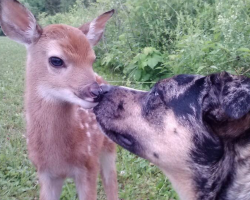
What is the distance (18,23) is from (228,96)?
8.65 ft

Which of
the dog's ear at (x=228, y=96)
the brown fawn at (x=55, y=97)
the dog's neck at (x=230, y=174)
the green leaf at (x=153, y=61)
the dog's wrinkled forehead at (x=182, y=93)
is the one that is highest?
the dog's ear at (x=228, y=96)

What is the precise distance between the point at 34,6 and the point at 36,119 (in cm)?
4244

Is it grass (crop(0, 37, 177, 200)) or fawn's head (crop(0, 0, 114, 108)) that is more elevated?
fawn's head (crop(0, 0, 114, 108))

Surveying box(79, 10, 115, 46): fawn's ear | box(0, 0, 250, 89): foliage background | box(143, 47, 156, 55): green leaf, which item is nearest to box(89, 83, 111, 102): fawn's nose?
box(79, 10, 115, 46): fawn's ear

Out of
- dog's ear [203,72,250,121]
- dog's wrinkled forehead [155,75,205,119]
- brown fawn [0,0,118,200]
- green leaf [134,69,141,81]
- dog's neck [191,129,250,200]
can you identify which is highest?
dog's ear [203,72,250,121]

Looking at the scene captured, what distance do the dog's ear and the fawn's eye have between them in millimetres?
1689

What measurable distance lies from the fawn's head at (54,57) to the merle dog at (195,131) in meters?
0.60

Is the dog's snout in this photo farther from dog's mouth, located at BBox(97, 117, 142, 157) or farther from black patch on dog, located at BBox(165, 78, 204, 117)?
black patch on dog, located at BBox(165, 78, 204, 117)

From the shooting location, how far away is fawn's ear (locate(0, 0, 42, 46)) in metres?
3.94

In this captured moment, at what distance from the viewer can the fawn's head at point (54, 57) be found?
12.3 ft

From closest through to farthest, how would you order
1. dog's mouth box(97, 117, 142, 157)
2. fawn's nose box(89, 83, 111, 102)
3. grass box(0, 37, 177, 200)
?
dog's mouth box(97, 117, 142, 157) → fawn's nose box(89, 83, 111, 102) → grass box(0, 37, 177, 200)

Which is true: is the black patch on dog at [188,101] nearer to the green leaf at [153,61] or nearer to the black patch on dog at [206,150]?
the black patch on dog at [206,150]

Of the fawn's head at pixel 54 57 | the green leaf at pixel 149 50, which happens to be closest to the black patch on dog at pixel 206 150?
the fawn's head at pixel 54 57

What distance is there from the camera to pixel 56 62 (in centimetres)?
388
